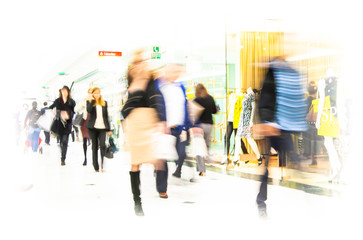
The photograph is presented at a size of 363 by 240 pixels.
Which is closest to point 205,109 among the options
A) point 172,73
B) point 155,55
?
point 172,73

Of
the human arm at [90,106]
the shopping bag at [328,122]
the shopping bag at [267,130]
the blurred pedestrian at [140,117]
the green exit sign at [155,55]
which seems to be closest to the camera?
the shopping bag at [267,130]

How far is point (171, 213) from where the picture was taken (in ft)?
11.2

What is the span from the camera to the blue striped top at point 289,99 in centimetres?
306

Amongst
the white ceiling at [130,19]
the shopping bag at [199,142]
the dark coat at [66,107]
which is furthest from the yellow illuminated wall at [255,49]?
the dark coat at [66,107]

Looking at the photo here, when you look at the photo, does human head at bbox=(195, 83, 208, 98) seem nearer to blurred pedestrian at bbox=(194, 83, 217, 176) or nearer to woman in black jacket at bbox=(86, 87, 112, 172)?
blurred pedestrian at bbox=(194, 83, 217, 176)

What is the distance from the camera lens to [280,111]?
10.1 ft

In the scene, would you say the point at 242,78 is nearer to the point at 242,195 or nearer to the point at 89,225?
the point at 242,195

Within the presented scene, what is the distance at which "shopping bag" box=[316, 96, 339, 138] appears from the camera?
486 cm

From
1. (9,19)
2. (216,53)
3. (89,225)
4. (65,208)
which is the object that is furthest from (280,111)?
(216,53)

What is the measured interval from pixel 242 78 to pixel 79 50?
5.40 m

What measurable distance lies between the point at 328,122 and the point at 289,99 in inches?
84.1

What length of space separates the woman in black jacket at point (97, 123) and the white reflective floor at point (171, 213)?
1199 mm

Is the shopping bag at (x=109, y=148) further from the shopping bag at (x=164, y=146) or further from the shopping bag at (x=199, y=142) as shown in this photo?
the shopping bag at (x=164, y=146)

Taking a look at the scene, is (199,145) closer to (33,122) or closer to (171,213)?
(171,213)
